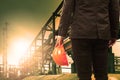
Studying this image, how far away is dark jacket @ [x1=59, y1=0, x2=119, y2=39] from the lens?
3586 mm

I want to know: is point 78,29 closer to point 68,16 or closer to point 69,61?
point 68,16

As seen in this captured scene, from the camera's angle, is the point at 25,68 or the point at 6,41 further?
the point at 6,41

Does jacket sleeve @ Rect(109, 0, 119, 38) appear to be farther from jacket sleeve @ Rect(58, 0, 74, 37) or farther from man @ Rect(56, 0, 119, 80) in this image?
jacket sleeve @ Rect(58, 0, 74, 37)

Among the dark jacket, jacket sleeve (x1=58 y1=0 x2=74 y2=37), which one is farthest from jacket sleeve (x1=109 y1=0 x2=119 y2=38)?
jacket sleeve (x1=58 y1=0 x2=74 y2=37)

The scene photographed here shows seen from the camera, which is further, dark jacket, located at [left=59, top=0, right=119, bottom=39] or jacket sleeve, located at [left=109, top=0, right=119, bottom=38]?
jacket sleeve, located at [left=109, top=0, right=119, bottom=38]

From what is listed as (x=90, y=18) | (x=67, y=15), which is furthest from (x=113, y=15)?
(x=67, y=15)

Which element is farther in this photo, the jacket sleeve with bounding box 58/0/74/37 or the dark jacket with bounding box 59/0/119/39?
the jacket sleeve with bounding box 58/0/74/37

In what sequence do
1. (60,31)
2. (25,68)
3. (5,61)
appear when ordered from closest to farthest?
(60,31) < (25,68) < (5,61)

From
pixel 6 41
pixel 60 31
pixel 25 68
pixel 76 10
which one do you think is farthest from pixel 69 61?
pixel 6 41

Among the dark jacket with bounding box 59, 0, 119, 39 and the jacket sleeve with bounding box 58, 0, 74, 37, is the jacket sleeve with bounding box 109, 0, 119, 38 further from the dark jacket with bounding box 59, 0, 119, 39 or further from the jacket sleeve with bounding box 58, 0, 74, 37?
the jacket sleeve with bounding box 58, 0, 74, 37

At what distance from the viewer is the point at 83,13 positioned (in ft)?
11.9

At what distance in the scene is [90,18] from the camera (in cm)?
360

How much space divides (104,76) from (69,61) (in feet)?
2.40

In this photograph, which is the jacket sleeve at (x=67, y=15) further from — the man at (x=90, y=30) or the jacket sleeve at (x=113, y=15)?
the jacket sleeve at (x=113, y=15)
